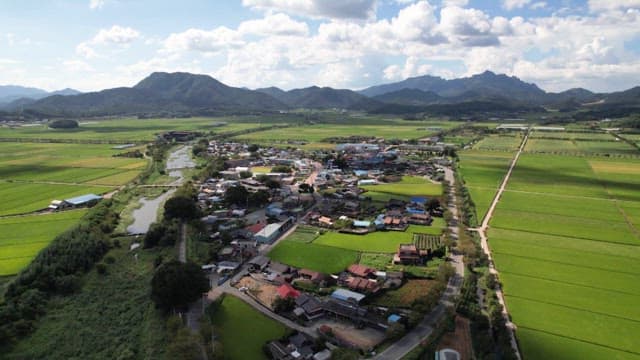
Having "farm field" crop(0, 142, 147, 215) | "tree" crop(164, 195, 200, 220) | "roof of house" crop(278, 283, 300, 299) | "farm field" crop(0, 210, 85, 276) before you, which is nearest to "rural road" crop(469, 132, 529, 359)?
"roof of house" crop(278, 283, 300, 299)

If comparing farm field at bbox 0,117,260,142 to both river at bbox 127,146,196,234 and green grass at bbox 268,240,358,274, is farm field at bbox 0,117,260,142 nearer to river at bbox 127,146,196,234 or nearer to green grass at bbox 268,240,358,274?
river at bbox 127,146,196,234

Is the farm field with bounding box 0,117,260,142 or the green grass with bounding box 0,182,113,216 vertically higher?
the farm field with bounding box 0,117,260,142

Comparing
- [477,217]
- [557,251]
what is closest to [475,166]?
[477,217]

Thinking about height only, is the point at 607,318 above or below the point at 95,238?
below

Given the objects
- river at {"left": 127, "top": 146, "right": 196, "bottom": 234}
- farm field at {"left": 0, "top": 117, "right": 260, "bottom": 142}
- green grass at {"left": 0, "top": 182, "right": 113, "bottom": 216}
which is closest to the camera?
river at {"left": 127, "top": 146, "right": 196, "bottom": 234}

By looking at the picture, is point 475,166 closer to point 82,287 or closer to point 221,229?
point 221,229

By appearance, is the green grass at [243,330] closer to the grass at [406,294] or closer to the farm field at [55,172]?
the grass at [406,294]

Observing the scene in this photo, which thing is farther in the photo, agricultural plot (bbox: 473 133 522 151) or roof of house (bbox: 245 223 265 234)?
agricultural plot (bbox: 473 133 522 151)
